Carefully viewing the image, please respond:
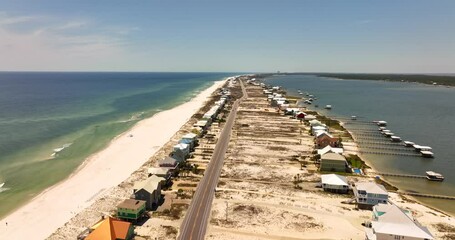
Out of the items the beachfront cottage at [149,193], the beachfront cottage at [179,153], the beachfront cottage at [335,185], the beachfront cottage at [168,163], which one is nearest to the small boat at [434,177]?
the beachfront cottage at [335,185]

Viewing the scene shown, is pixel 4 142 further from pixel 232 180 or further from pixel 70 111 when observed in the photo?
pixel 232 180

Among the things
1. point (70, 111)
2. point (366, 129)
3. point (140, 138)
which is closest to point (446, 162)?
point (366, 129)

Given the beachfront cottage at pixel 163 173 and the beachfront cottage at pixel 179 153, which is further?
the beachfront cottage at pixel 179 153

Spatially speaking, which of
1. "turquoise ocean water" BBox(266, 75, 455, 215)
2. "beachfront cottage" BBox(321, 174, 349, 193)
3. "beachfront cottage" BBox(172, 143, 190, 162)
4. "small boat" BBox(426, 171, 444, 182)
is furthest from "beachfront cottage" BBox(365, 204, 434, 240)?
"beachfront cottage" BBox(172, 143, 190, 162)

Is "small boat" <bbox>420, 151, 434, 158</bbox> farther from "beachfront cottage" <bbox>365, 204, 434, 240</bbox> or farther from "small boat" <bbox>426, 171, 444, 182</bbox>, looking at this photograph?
"beachfront cottage" <bbox>365, 204, 434, 240</bbox>

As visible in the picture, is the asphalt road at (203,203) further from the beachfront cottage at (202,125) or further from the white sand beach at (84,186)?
the beachfront cottage at (202,125)

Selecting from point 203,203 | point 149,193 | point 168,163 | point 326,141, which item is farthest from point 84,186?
point 326,141
